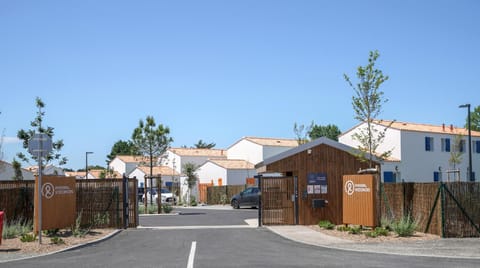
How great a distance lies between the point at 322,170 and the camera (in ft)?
78.7

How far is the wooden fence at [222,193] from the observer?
155 feet

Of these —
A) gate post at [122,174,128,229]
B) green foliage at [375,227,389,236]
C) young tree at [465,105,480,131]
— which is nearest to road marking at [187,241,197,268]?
gate post at [122,174,128,229]

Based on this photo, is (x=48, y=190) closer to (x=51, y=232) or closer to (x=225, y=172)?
(x=51, y=232)

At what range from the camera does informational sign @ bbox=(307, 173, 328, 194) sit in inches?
→ 934

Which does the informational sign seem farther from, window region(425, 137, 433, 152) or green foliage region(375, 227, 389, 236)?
window region(425, 137, 433, 152)

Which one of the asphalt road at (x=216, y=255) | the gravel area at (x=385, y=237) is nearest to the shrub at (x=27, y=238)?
the asphalt road at (x=216, y=255)

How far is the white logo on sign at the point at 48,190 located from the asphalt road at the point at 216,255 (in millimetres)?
2554

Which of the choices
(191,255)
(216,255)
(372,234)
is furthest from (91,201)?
(372,234)

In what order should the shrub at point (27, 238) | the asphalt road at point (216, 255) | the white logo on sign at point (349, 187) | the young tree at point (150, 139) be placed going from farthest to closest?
the young tree at point (150, 139) → the white logo on sign at point (349, 187) → the shrub at point (27, 238) → the asphalt road at point (216, 255)

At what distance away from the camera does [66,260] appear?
1388 centimetres

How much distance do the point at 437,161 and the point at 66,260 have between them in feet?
148

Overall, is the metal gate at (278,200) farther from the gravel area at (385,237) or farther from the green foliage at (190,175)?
the green foliage at (190,175)

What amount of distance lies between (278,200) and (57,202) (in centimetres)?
894

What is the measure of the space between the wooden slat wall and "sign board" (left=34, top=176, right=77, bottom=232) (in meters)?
8.34
